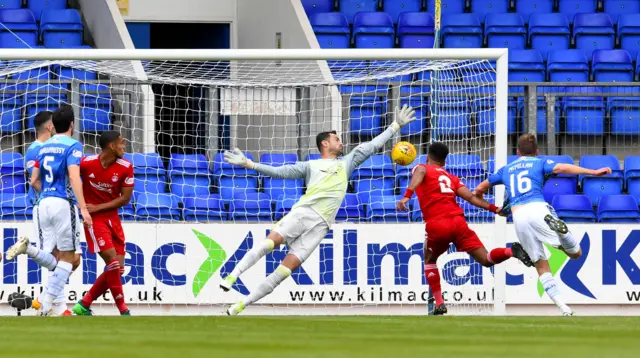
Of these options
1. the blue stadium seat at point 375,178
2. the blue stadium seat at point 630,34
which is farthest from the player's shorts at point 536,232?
the blue stadium seat at point 630,34

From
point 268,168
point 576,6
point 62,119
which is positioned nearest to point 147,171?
point 268,168

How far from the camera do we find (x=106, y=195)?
38.4 ft

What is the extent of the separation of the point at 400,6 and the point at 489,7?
1338mm

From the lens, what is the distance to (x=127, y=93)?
1483 cm

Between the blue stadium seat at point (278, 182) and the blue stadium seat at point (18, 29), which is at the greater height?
the blue stadium seat at point (18, 29)

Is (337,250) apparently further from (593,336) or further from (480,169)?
(593,336)

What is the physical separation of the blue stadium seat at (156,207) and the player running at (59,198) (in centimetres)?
293

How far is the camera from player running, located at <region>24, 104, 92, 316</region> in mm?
11078

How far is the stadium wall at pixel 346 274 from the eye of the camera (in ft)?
46.0

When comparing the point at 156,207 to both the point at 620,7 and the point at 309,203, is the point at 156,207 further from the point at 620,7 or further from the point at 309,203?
the point at 620,7

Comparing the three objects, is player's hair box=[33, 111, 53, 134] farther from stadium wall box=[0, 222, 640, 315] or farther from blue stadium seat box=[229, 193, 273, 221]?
blue stadium seat box=[229, 193, 273, 221]

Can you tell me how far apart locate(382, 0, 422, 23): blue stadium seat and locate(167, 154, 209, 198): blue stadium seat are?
538cm

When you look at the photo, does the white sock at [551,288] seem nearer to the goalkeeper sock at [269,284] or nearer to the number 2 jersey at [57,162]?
the goalkeeper sock at [269,284]

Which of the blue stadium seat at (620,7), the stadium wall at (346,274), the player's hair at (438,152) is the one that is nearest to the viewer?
the player's hair at (438,152)
